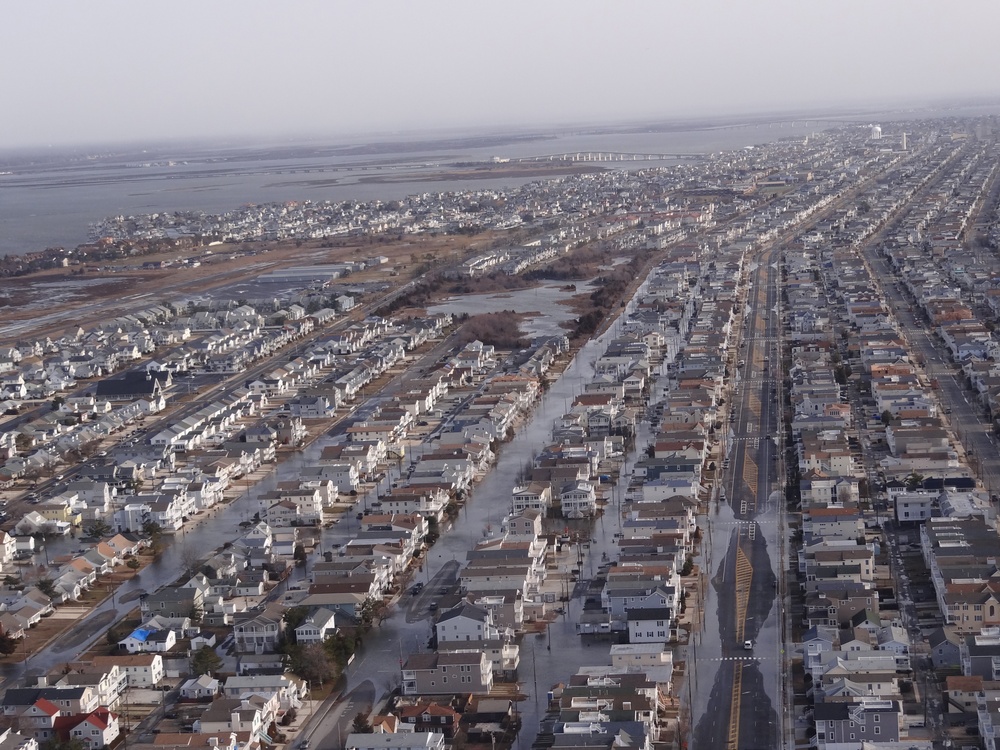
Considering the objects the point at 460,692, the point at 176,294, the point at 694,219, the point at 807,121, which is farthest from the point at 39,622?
the point at 807,121

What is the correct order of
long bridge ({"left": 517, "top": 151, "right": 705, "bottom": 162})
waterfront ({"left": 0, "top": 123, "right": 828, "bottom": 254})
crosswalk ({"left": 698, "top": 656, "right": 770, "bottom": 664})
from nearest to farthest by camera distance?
crosswalk ({"left": 698, "top": 656, "right": 770, "bottom": 664}) < waterfront ({"left": 0, "top": 123, "right": 828, "bottom": 254}) < long bridge ({"left": 517, "top": 151, "right": 705, "bottom": 162})

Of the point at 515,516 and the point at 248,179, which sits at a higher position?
the point at 515,516

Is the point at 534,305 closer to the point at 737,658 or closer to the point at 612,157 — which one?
the point at 737,658

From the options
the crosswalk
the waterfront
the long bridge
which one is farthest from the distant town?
the long bridge

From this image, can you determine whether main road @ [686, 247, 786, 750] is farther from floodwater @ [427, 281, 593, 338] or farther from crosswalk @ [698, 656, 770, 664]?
floodwater @ [427, 281, 593, 338]

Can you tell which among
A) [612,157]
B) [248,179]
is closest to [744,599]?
[612,157]

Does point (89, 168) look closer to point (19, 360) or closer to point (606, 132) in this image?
point (606, 132)

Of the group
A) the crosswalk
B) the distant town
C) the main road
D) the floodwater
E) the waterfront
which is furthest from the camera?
the waterfront

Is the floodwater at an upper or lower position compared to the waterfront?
upper

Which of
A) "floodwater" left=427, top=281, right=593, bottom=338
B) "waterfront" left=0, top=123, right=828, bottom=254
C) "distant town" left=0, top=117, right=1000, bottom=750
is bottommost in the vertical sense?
"waterfront" left=0, top=123, right=828, bottom=254
